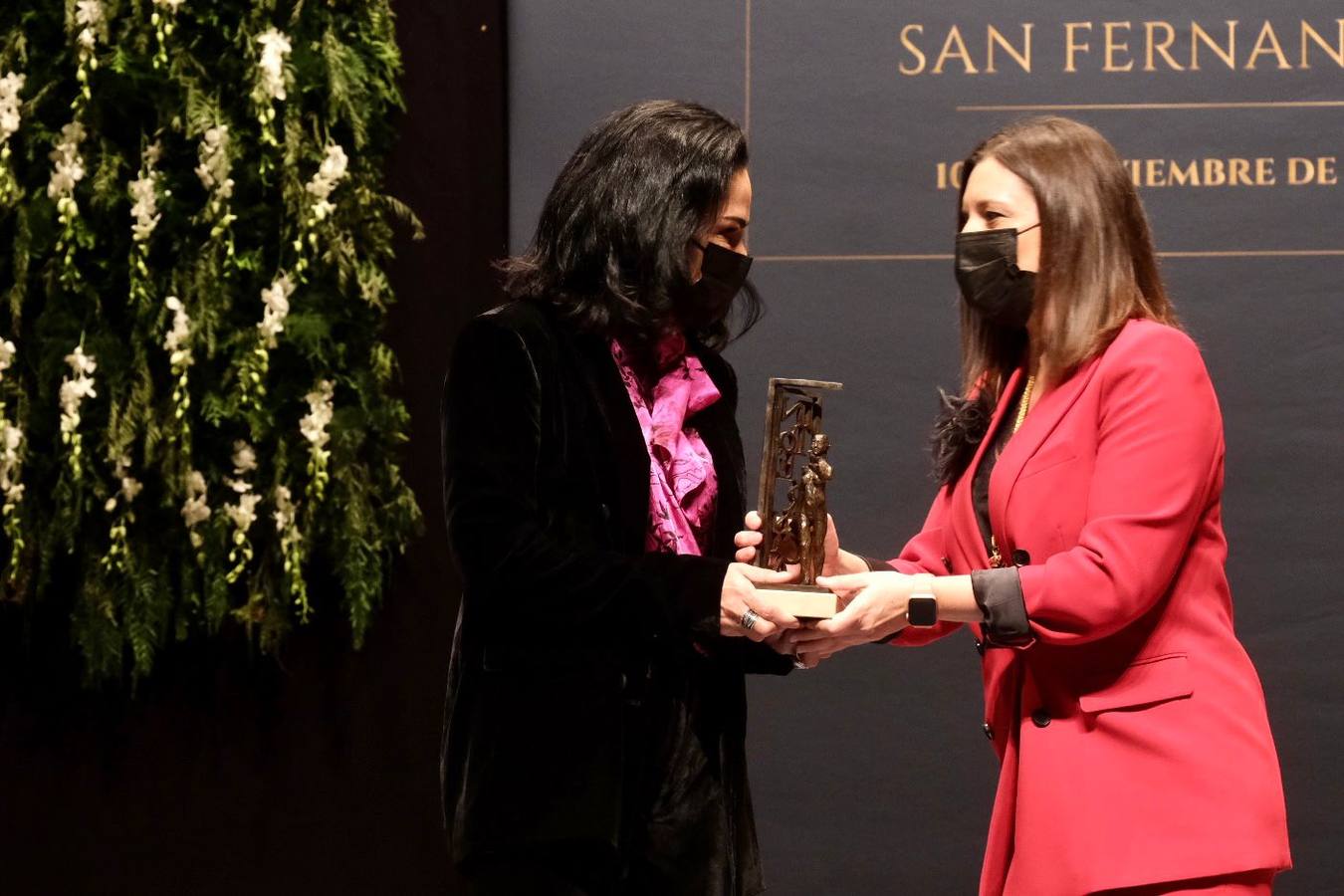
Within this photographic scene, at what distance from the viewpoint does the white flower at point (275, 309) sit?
10.2 feet

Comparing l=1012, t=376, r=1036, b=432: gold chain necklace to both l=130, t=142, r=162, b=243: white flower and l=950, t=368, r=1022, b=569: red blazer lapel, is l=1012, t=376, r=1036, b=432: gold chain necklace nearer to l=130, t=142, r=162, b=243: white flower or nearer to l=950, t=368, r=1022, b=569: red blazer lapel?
l=950, t=368, r=1022, b=569: red blazer lapel

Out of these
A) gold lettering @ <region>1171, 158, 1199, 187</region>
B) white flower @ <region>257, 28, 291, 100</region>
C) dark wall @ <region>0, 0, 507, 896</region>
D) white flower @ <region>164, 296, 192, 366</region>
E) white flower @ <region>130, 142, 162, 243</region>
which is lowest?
dark wall @ <region>0, 0, 507, 896</region>

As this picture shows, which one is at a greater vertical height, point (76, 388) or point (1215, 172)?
point (1215, 172)

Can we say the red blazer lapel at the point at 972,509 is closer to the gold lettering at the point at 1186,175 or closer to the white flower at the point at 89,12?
the gold lettering at the point at 1186,175

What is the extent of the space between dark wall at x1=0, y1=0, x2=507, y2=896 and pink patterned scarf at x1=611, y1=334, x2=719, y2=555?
52.5 inches

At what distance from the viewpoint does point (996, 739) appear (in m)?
2.20

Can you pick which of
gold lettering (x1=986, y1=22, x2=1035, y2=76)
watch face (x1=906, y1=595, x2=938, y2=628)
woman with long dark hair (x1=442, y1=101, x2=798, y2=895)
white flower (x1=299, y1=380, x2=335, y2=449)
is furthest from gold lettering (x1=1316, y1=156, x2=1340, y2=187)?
white flower (x1=299, y1=380, x2=335, y2=449)

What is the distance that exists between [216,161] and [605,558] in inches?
61.1

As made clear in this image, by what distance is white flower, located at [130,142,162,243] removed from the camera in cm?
307

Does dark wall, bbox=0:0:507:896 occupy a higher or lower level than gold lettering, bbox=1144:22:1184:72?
lower

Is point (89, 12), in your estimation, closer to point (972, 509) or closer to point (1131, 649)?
point (972, 509)

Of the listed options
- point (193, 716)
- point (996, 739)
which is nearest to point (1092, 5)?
point (996, 739)

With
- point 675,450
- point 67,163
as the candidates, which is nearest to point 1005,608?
point 675,450

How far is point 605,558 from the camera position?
1.99 metres
